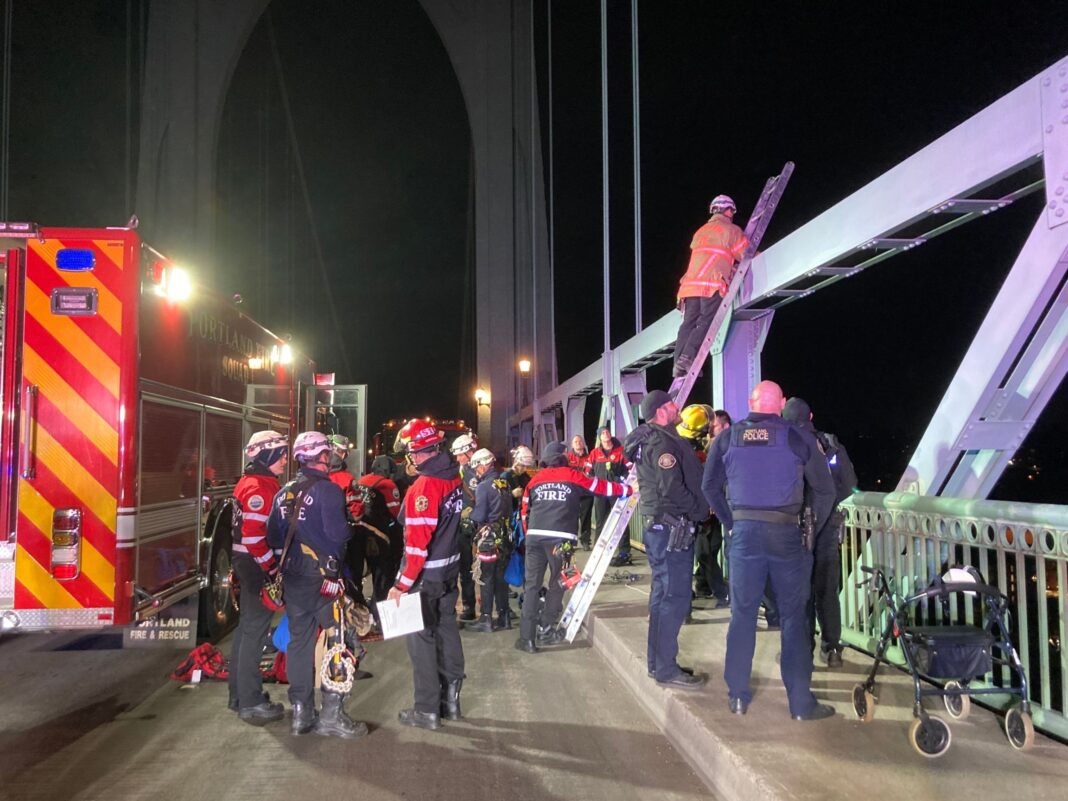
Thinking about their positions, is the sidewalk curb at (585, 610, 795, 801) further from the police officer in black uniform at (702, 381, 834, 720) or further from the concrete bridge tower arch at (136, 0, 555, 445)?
the concrete bridge tower arch at (136, 0, 555, 445)

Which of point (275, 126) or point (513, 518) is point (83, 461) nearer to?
point (513, 518)

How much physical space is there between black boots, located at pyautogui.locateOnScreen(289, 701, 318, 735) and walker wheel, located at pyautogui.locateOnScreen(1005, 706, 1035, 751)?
358 cm

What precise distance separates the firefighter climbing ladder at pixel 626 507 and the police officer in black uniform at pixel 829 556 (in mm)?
1515

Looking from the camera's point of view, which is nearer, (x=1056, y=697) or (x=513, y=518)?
(x=1056, y=697)

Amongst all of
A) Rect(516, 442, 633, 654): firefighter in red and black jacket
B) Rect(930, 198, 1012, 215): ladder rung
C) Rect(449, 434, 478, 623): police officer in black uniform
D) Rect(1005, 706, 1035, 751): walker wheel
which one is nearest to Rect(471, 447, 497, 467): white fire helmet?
Rect(449, 434, 478, 623): police officer in black uniform

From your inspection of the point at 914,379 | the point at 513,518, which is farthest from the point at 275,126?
the point at 513,518

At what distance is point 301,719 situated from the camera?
4.45 m

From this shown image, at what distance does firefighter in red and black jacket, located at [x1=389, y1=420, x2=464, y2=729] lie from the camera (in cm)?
451

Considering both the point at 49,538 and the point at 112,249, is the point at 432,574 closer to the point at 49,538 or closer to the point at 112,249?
the point at 49,538

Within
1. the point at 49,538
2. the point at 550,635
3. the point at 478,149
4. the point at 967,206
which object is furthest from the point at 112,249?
the point at 478,149

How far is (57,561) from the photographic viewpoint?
466 centimetres

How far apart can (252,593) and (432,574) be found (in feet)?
3.79

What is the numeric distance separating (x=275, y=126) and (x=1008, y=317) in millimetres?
64240

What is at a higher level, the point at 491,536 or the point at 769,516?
the point at 769,516
